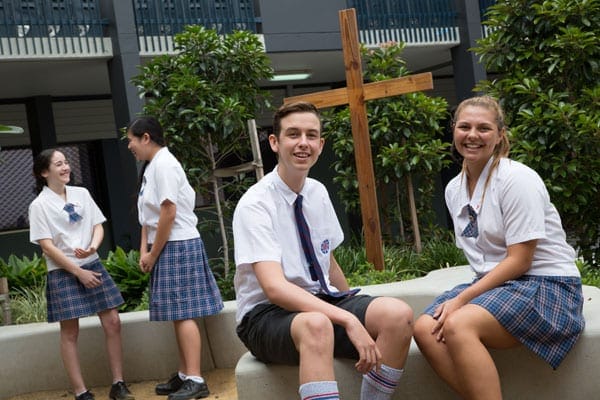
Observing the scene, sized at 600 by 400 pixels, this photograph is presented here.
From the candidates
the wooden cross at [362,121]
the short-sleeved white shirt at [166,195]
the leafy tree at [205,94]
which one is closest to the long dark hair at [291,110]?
the short-sleeved white shirt at [166,195]

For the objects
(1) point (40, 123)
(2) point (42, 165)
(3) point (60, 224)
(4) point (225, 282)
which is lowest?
(4) point (225, 282)

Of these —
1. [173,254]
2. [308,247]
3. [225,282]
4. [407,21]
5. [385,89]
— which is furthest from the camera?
[407,21]

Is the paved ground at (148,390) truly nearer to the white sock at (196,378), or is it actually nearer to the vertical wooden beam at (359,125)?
the white sock at (196,378)

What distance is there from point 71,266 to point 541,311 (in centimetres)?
303

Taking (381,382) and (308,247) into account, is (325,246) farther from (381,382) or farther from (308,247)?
(381,382)

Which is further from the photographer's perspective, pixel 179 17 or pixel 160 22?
pixel 179 17

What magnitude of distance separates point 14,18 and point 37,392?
7004 mm

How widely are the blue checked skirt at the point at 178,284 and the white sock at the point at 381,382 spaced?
6.94ft

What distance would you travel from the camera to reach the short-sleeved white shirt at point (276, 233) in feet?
11.0

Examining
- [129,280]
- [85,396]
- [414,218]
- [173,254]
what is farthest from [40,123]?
[173,254]

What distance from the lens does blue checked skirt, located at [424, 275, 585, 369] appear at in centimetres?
330

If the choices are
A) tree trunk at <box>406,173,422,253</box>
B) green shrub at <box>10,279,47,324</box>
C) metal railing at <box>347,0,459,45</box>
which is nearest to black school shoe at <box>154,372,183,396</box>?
green shrub at <box>10,279,47,324</box>

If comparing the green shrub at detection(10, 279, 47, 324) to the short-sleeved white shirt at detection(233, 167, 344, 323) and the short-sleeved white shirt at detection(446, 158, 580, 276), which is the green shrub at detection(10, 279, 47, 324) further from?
the short-sleeved white shirt at detection(446, 158, 580, 276)

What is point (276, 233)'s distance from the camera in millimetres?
3459
